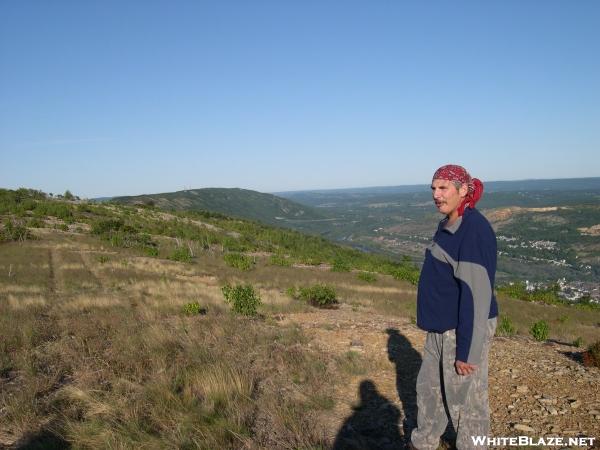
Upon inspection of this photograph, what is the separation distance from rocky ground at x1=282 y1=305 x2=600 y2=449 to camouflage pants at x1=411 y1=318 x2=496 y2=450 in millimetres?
690

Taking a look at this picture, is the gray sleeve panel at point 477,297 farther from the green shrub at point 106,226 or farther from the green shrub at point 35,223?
the green shrub at point 35,223

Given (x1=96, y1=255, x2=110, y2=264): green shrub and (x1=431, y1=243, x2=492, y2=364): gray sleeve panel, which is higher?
(x1=431, y1=243, x2=492, y2=364): gray sleeve panel

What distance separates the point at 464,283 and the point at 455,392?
90 centimetres

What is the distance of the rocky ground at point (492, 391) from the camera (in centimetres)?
411

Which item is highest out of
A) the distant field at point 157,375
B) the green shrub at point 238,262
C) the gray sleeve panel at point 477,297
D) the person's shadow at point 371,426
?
the gray sleeve panel at point 477,297

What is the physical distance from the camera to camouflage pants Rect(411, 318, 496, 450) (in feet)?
10.1

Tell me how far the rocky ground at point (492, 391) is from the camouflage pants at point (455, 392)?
690 millimetres

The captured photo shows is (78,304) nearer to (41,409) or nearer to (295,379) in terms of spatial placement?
(41,409)

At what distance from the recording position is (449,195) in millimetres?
3031

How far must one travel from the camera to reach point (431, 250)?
3158 millimetres

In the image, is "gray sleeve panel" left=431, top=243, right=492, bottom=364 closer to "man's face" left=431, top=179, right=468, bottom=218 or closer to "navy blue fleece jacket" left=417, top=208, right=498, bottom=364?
"navy blue fleece jacket" left=417, top=208, right=498, bottom=364

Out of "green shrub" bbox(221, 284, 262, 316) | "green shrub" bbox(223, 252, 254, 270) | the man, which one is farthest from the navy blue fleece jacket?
"green shrub" bbox(223, 252, 254, 270)

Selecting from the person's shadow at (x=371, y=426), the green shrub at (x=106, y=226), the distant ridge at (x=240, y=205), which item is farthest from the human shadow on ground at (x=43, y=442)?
the distant ridge at (x=240, y=205)

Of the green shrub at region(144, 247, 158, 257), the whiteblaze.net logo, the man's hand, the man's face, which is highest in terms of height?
the man's face
